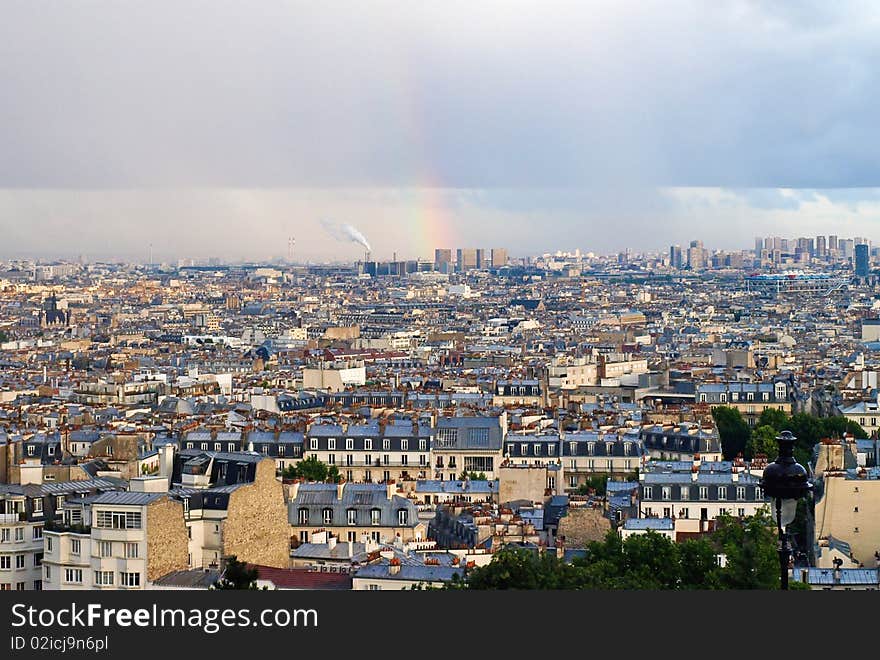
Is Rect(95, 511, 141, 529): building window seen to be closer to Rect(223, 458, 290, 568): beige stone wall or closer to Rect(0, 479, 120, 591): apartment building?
Rect(0, 479, 120, 591): apartment building

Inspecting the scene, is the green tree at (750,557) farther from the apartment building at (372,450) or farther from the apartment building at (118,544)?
the apartment building at (372,450)

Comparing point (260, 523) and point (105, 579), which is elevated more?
point (260, 523)

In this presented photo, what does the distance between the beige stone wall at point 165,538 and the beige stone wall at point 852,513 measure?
33.9 ft

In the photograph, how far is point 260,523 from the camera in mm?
23812

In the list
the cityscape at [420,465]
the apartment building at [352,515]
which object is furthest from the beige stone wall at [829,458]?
the apartment building at [352,515]

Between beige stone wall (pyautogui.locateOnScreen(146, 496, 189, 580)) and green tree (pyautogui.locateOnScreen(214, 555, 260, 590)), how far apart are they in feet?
4.33

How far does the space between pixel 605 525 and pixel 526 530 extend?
1101 millimetres

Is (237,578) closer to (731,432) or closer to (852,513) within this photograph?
(852,513)

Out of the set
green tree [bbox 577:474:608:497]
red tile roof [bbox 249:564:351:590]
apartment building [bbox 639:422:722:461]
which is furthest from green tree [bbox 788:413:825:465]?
red tile roof [bbox 249:564:351:590]

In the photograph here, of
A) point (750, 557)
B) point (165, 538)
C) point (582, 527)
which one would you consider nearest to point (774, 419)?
point (582, 527)

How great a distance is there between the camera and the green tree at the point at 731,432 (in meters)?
43.6

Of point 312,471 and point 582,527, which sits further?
point 312,471

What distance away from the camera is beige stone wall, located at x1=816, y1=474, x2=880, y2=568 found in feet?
91.4

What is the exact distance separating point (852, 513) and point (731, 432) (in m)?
16.8
